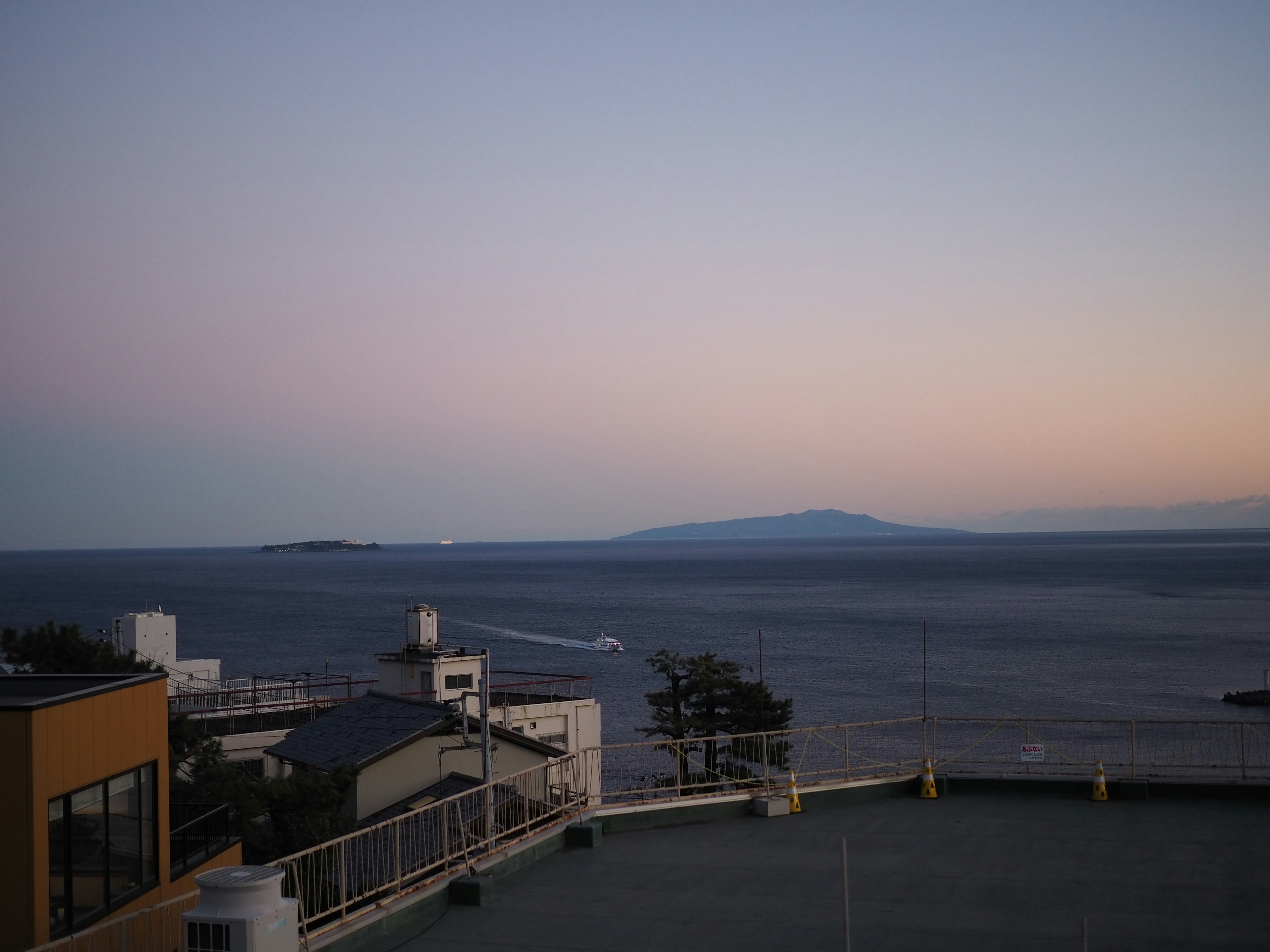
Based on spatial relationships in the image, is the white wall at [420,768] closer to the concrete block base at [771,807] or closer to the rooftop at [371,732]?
the rooftop at [371,732]

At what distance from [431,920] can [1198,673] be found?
286 ft

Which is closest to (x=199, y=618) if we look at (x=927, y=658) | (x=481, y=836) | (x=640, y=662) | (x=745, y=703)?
(x=640, y=662)

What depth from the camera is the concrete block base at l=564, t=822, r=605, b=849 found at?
12.9 m

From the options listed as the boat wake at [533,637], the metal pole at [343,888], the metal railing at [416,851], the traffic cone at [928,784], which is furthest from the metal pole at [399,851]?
the boat wake at [533,637]

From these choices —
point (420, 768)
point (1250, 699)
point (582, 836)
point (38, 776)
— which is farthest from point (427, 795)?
point (1250, 699)

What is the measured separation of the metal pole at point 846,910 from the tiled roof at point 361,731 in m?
15.7

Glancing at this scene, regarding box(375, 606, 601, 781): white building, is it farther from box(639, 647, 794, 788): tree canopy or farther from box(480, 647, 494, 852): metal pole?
box(480, 647, 494, 852): metal pole

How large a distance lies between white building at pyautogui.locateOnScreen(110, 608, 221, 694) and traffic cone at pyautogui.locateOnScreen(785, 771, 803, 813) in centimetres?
4043

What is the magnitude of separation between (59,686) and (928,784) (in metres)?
11.0

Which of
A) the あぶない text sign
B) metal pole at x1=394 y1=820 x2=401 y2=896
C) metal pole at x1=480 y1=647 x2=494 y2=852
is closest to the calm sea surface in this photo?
metal pole at x1=480 y1=647 x2=494 y2=852

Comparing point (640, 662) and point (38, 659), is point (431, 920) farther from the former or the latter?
point (640, 662)

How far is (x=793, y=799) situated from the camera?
48.1 ft

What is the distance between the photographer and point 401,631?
123812 mm

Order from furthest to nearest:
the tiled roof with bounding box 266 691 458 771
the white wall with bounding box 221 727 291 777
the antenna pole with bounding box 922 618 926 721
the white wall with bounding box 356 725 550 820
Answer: the antenna pole with bounding box 922 618 926 721
the white wall with bounding box 221 727 291 777
the tiled roof with bounding box 266 691 458 771
the white wall with bounding box 356 725 550 820
